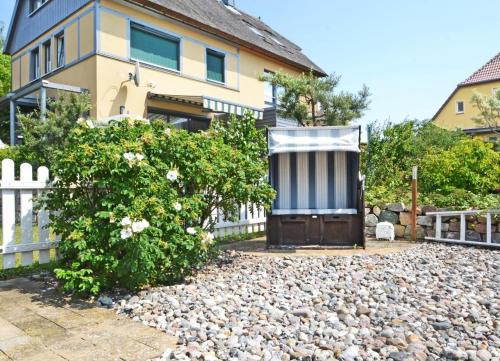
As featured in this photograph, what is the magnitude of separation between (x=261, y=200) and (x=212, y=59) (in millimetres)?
13338

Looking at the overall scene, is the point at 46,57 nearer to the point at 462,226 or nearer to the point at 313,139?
the point at 313,139

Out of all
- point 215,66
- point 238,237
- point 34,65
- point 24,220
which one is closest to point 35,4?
point 34,65

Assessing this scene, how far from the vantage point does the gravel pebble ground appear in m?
3.13

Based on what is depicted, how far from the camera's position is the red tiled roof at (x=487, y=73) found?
108 ft

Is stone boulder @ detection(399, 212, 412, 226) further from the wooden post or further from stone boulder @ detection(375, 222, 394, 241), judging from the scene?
stone boulder @ detection(375, 222, 394, 241)

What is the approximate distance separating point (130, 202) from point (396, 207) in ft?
21.4

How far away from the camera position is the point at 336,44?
1252 centimetres

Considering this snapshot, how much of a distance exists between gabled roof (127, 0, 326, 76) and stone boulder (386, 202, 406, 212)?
11409 mm

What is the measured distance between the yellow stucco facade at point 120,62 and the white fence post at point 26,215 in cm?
856

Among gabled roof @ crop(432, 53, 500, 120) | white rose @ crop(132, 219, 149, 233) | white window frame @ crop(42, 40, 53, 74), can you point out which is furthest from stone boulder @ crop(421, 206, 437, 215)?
gabled roof @ crop(432, 53, 500, 120)

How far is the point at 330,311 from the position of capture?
4062 mm

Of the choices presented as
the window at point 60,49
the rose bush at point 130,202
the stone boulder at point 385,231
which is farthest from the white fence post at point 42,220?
the window at point 60,49

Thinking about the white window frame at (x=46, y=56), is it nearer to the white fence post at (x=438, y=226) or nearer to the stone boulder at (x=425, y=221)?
the stone boulder at (x=425, y=221)

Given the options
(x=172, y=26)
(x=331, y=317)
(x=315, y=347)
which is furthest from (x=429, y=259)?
(x=172, y=26)
